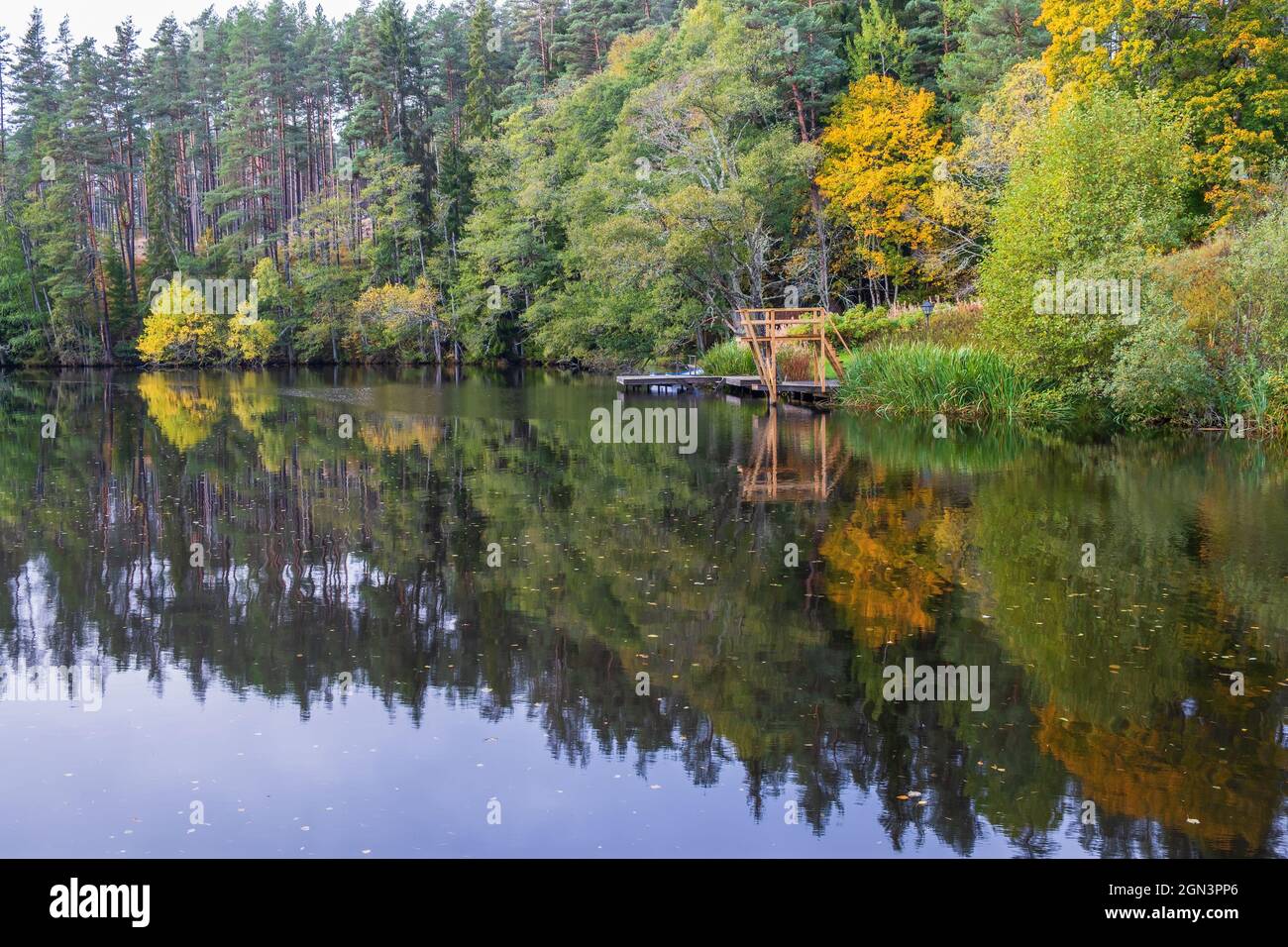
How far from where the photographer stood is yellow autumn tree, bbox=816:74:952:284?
39406 mm

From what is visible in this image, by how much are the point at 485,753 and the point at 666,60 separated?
42.5 metres

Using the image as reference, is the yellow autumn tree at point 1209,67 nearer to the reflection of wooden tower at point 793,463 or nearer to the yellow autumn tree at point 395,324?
the reflection of wooden tower at point 793,463

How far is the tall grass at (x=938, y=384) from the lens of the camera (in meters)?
24.4

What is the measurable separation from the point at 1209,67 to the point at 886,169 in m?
10.9

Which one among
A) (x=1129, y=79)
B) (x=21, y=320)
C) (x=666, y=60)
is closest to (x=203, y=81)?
(x=21, y=320)

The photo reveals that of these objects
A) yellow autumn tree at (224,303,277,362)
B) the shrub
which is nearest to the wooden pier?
the shrub

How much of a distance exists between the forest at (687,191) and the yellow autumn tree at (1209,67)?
0.31 ft

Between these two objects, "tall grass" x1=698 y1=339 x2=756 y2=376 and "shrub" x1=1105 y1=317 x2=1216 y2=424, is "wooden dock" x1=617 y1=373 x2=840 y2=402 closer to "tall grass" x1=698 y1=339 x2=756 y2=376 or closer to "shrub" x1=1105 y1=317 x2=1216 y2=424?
"tall grass" x1=698 y1=339 x2=756 y2=376

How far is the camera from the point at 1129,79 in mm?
30672

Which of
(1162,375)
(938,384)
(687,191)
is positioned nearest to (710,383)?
(687,191)

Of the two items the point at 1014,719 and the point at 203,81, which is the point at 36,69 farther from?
the point at 1014,719

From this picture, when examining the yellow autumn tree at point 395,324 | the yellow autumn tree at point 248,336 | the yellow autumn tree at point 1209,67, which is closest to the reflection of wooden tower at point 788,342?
the yellow autumn tree at point 1209,67

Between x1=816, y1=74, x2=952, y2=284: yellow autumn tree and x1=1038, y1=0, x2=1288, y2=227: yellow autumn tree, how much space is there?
317 inches

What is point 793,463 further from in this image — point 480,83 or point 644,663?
point 480,83
